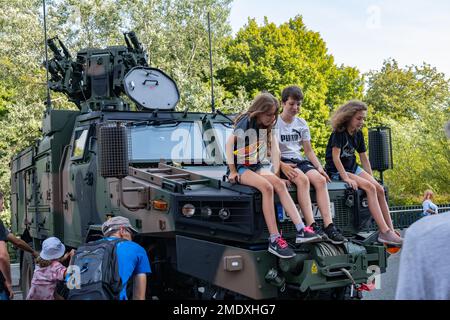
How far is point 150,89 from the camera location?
8594 mm

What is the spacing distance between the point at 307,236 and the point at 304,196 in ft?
1.62

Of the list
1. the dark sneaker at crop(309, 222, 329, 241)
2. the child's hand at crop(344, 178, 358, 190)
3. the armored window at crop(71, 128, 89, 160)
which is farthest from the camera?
the armored window at crop(71, 128, 89, 160)

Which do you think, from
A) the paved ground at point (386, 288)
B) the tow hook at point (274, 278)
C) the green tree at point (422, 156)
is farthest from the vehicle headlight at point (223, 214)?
the green tree at point (422, 156)

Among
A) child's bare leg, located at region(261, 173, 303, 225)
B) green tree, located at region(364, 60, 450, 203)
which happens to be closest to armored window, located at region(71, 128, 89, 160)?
child's bare leg, located at region(261, 173, 303, 225)

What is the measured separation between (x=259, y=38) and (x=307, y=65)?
3001mm

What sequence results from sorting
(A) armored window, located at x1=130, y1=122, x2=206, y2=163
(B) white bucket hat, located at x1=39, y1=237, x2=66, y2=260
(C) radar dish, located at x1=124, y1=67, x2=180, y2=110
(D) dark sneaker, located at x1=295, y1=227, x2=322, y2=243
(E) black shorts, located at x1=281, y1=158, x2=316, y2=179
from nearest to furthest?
1. (D) dark sneaker, located at x1=295, y1=227, x2=322, y2=243
2. (B) white bucket hat, located at x1=39, y1=237, x2=66, y2=260
3. (E) black shorts, located at x1=281, y1=158, x2=316, y2=179
4. (A) armored window, located at x1=130, y1=122, x2=206, y2=163
5. (C) radar dish, located at x1=124, y1=67, x2=180, y2=110

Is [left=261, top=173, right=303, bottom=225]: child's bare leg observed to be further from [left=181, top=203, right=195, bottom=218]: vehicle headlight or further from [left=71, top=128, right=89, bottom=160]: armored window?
[left=71, top=128, right=89, bottom=160]: armored window

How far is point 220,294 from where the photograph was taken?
17.5 feet

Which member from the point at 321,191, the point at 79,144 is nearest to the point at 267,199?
the point at 321,191

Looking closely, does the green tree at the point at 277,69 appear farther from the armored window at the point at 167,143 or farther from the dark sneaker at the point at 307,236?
the dark sneaker at the point at 307,236

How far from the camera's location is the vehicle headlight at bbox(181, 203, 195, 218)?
5383mm

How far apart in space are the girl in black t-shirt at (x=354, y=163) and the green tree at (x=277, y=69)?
76.4ft

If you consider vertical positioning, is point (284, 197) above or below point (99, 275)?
above

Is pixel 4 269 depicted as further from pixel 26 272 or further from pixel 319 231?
pixel 26 272
